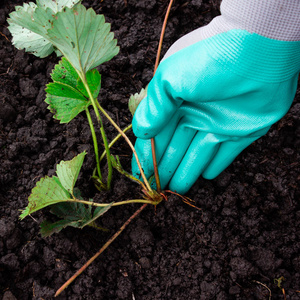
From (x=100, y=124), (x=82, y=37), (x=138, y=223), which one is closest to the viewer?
(x=82, y=37)

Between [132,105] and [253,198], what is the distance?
0.59 metres

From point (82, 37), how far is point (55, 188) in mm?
469

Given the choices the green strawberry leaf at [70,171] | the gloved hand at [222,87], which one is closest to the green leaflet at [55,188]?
the green strawberry leaf at [70,171]

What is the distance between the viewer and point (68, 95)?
1.19m

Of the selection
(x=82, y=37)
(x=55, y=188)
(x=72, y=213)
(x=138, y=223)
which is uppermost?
(x=82, y=37)

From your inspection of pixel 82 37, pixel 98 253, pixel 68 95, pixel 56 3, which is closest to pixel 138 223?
pixel 98 253

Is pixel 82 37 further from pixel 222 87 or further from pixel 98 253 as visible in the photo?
pixel 98 253

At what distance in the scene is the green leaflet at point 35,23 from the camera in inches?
39.2

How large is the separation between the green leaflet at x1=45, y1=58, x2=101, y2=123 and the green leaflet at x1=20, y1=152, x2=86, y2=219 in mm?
205

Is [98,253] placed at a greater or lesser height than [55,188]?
lesser

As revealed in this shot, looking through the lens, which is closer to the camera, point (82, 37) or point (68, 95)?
point (82, 37)

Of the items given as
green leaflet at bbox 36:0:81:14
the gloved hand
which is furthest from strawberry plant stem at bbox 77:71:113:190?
green leaflet at bbox 36:0:81:14

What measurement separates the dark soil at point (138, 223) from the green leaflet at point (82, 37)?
0.39 metres

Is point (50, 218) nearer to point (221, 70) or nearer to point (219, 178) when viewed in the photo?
point (219, 178)
